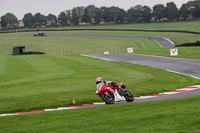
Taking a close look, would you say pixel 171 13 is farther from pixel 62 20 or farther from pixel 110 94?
pixel 110 94

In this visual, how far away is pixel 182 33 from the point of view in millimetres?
90312

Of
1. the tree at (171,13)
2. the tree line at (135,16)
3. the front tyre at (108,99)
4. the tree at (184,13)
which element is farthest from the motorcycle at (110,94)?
the tree at (171,13)

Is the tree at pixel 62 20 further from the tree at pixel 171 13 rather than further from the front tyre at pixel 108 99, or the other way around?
the front tyre at pixel 108 99

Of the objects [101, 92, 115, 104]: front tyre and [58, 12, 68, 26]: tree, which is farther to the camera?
[58, 12, 68, 26]: tree

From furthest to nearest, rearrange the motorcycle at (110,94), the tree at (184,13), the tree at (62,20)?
1. the tree at (62,20)
2. the tree at (184,13)
3. the motorcycle at (110,94)

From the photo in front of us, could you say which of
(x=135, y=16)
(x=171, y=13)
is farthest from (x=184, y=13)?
(x=135, y=16)

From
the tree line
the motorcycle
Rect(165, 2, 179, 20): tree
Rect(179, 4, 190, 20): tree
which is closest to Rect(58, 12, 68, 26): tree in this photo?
the tree line

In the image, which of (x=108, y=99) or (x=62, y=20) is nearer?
(x=108, y=99)

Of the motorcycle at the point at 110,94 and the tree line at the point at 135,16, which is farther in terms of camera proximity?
the tree line at the point at 135,16

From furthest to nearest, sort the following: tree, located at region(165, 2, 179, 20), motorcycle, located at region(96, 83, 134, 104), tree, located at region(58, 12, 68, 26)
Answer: tree, located at region(58, 12, 68, 26), tree, located at region(165, 2, 179, 20), motorcycle, located at region(96, 83, 134, 104)

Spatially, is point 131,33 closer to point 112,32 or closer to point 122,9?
point 112,32

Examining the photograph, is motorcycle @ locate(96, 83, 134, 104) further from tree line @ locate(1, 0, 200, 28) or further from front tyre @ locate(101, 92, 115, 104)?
tree line @ locate(1, 0, 200, 28)

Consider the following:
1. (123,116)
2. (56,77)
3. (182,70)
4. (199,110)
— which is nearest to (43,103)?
(123,116)

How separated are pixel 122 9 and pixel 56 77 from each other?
17797 cm
